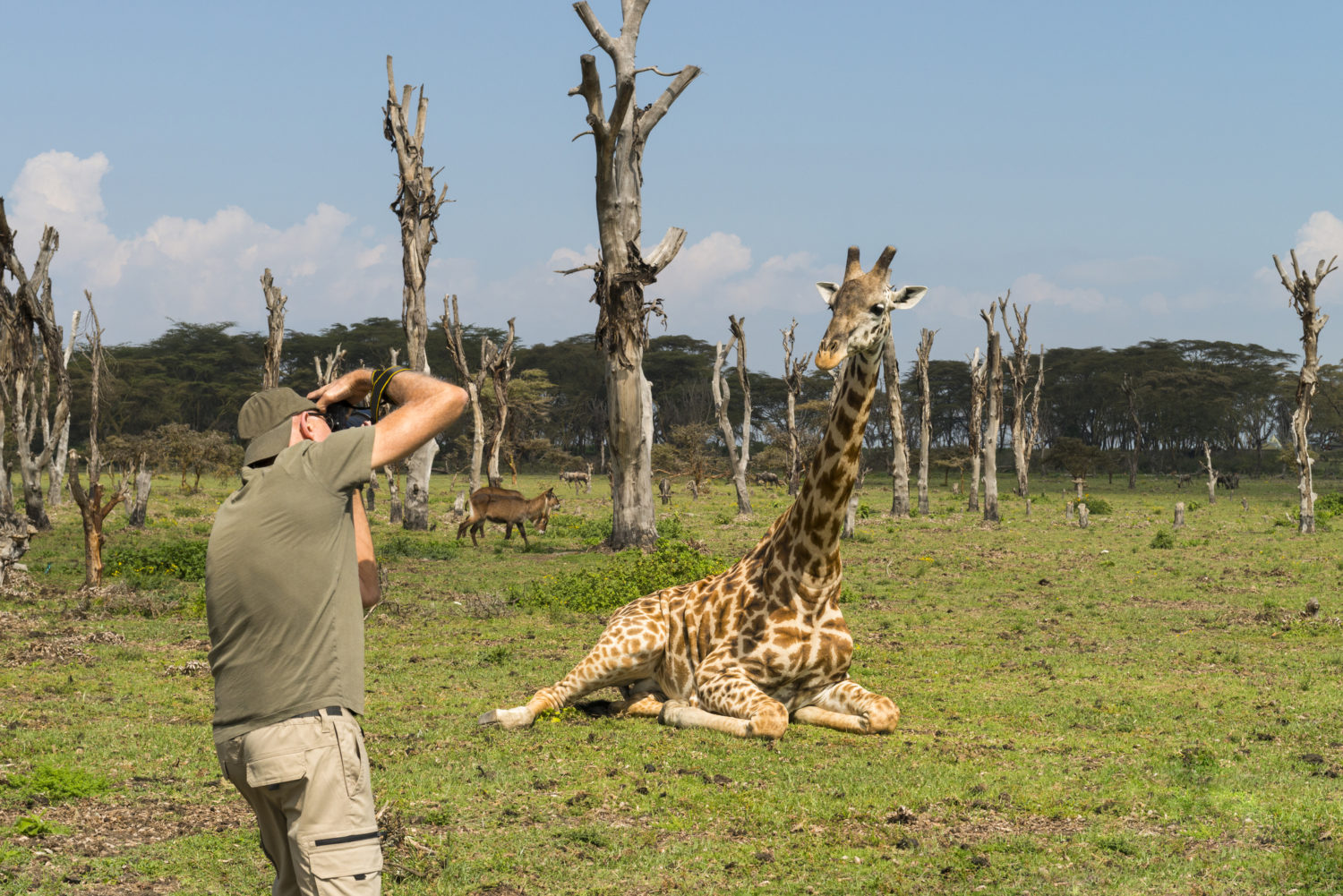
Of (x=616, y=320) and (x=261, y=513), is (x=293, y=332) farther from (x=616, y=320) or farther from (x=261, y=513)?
(x=261, y=513)

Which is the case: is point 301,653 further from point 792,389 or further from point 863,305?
point 792,389

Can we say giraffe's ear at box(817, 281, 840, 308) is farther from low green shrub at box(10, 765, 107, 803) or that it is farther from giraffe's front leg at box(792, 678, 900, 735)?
low green shrub at box(10, 765, 107, 803)

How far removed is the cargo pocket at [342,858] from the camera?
10.8 ft

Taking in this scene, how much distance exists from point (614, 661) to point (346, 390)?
4.88 metres

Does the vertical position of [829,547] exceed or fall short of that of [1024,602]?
it exceeds it

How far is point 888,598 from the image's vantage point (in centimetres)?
1617

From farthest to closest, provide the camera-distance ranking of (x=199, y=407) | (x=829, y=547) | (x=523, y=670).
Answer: (x=199, y=407) → (x=523, y=670) → (x=829, y=547)

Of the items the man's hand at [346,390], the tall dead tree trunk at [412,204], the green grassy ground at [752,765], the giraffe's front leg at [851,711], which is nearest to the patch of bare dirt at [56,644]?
the green grassy ground at [752,765]

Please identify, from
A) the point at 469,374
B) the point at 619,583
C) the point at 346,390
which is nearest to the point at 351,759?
the point at 346,390

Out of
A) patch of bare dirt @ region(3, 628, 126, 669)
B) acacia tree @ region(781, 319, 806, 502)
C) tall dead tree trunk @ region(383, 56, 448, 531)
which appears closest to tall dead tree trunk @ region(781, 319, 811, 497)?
acacia tree @ region(781, 319, 806, 502)

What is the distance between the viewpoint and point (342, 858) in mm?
3316

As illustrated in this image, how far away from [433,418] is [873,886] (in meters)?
3.28

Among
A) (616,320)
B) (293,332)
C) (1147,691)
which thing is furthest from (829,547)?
(293,332)

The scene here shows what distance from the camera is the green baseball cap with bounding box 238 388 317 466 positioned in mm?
3670
